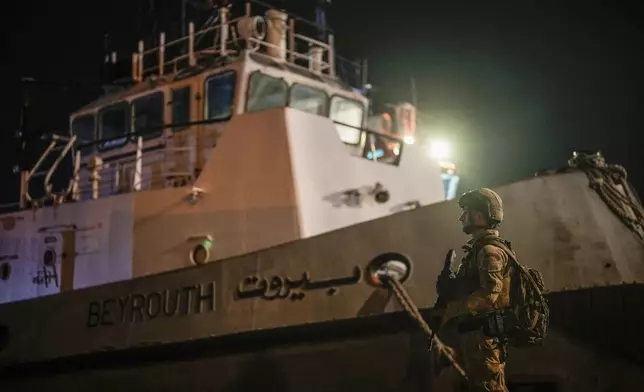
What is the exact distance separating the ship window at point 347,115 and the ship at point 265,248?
0.08 ft

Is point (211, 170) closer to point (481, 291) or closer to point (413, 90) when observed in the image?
point (481, 291)

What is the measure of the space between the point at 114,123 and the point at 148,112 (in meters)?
0.56

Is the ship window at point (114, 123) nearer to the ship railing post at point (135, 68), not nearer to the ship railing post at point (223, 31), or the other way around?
the ship railing post at point (135, 68)

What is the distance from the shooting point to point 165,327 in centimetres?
557

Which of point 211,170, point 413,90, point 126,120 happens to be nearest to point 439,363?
point 211,170

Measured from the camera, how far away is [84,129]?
845 centimetres

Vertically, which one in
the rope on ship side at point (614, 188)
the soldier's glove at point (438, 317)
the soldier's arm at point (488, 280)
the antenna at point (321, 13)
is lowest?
the soldier's glove at point (438, 317)

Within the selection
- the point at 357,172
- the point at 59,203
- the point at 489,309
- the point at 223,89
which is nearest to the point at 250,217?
the point at 357,172

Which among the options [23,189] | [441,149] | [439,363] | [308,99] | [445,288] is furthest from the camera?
[441,149]

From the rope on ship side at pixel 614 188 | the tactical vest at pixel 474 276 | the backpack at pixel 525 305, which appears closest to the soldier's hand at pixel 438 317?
the tactical vest at pixel 474 276

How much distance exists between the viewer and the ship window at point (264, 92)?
23.3 feet

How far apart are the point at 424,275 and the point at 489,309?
5.28ft

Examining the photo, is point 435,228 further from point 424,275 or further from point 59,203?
point 59,203

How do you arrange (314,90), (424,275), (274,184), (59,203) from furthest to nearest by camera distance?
(314,90)
(59,203)
(274,184)
(424,275)
